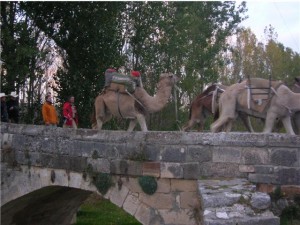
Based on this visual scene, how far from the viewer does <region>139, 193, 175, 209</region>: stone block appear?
8.22 meters

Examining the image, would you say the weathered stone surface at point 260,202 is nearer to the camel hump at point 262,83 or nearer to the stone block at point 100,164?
the camel hump at point 262,83

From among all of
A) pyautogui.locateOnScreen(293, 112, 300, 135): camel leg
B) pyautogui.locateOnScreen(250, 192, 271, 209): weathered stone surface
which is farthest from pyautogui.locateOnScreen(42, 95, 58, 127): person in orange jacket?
pyautogui.locateOnScreen(250, 192, 271, 209): weathered stone surface

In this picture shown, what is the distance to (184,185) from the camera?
807 cm

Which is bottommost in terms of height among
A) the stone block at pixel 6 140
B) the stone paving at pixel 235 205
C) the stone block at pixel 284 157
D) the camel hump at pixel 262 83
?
the stone paving at pixel 235 205

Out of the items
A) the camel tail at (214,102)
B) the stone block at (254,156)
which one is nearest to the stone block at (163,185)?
the stone block at (254,156)

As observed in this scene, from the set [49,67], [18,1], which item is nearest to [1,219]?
[18,1]

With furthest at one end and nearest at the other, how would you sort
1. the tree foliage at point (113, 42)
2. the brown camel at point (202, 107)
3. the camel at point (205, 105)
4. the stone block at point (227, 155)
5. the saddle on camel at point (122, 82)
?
the tree foliage at point (113, 42), the brown camel at point (202, 107), the camel at point (205, 105), the saddle on camel at point (122, 82), the stone block at point (227, 155)

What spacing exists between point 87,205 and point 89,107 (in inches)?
141

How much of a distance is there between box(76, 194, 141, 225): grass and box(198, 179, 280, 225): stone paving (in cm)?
829

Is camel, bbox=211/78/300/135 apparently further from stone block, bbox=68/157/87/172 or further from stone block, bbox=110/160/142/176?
stone block, bbox=68/157/87/172

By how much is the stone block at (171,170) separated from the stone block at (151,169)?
0.07 m

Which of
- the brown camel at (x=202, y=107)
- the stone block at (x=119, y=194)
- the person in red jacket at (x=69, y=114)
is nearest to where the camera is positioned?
the stone block at (x=119, y=194)

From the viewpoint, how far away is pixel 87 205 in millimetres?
17172

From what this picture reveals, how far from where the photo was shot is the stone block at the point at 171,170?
315 inches
